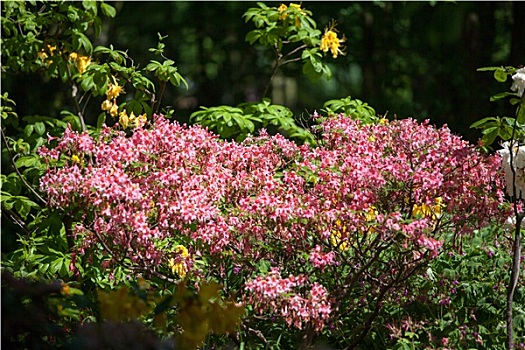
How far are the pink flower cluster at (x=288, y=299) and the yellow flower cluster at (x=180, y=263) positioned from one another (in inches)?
12.9

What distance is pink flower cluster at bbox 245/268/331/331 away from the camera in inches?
107

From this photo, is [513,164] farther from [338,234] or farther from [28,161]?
[28,161]

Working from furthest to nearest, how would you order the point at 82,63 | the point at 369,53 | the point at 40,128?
the point at 369,53 → the point at 40,128 → the point at 82,63

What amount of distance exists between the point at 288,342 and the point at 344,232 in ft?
2.01

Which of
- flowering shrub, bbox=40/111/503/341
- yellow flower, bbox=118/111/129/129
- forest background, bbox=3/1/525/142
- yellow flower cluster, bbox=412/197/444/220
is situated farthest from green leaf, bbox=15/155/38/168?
forest background, bbox=3/1/525/142

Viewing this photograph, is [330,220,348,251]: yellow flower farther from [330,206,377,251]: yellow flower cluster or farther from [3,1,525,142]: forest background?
[3,1,525,142]: forest background

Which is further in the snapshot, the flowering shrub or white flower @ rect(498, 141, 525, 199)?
white flower @ rect(498, 141, 525, 199)

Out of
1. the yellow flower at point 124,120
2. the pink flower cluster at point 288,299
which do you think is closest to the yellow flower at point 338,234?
the pink flower cluster at point 288,299

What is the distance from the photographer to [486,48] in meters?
7.15

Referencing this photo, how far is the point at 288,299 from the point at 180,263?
487 mm

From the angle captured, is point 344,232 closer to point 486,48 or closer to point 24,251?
point 24,251

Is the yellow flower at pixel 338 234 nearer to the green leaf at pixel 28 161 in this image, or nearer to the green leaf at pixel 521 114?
the green leaf at pixel 521 114

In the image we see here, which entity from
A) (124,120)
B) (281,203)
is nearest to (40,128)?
(124,120)

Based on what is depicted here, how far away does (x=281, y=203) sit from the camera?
2.88 metres
